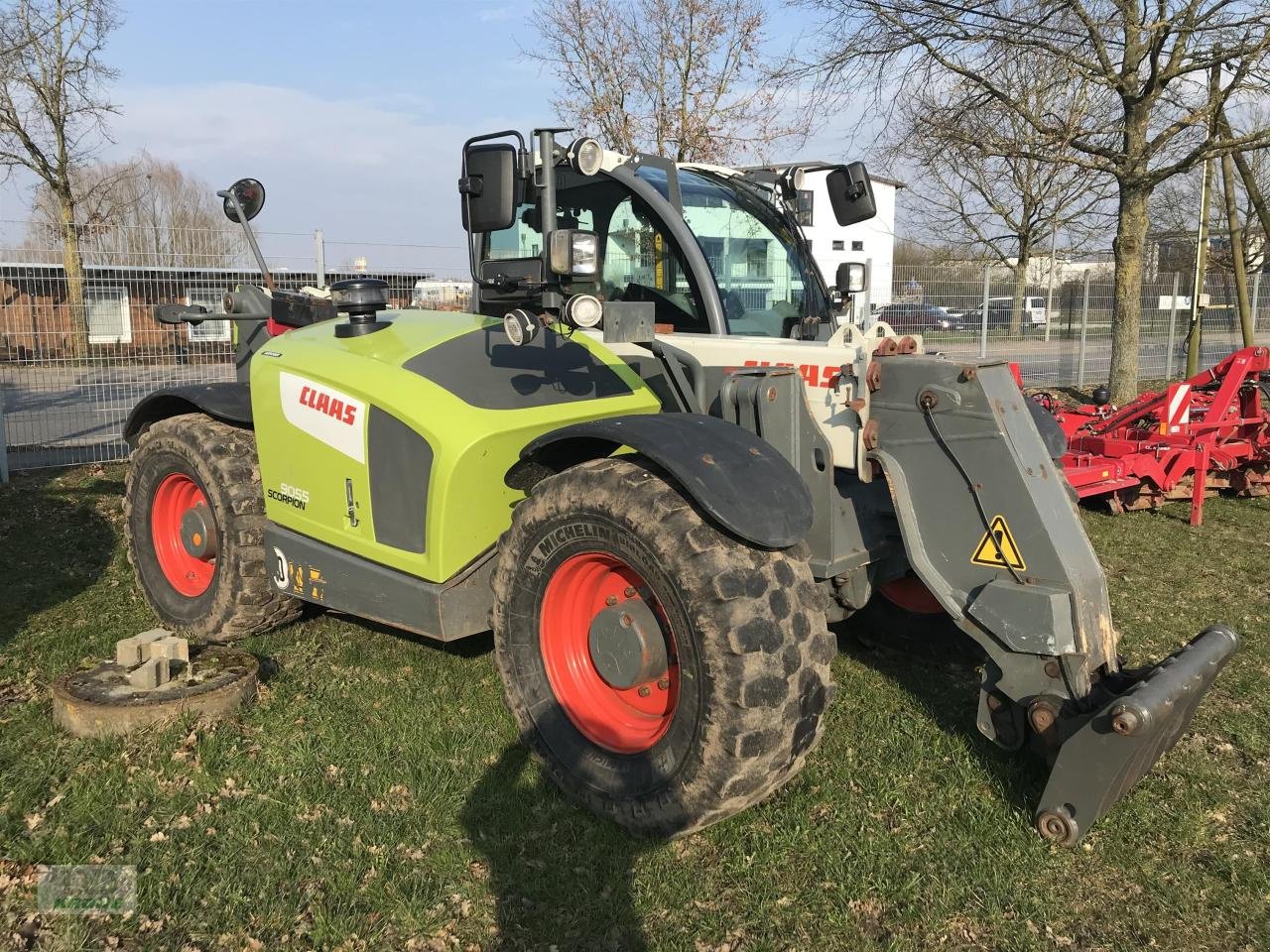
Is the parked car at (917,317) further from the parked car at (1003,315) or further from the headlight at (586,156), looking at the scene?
the headlight at (586,156)

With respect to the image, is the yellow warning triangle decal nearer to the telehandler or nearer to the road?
the telehandler

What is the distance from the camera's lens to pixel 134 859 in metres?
3.08

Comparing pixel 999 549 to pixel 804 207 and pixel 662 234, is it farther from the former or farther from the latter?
pixel 804 207

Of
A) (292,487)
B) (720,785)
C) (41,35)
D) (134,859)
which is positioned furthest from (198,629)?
(41,35)

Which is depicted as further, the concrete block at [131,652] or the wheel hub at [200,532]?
the wheel hub at [200,532]

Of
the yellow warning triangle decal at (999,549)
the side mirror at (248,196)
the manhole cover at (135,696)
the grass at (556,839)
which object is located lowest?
the grass at (556,839)

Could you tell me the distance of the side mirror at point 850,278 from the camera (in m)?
4.94

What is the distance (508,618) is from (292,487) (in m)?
1.42

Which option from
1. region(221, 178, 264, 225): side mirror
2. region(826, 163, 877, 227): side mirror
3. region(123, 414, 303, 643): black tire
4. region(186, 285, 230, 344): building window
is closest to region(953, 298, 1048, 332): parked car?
region(186, 285, 230, 344): building window

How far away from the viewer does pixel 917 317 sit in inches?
553

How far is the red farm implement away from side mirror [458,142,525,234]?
494cm

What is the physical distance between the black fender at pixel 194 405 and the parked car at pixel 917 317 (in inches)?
401

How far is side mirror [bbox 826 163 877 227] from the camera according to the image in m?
4.79

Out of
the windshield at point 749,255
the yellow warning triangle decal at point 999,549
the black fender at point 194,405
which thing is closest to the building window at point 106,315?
the black fender at point 194,405
